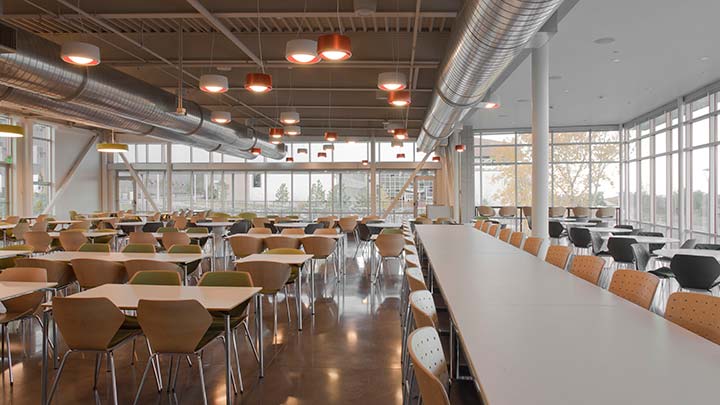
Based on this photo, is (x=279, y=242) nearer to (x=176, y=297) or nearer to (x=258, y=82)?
(x=258, y=82)

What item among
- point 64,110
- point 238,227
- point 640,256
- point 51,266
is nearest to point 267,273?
point 51,266

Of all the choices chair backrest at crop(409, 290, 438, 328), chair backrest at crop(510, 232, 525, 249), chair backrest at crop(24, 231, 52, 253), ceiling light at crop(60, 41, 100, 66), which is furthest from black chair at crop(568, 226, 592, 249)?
chair backrest at crop(24, 231, 52, 253)

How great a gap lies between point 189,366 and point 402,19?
19.1 ft

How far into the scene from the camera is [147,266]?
5004 millimetres

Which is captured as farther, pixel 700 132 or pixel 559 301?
pixel 700 132

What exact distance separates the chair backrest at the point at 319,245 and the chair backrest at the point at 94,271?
2.93 m

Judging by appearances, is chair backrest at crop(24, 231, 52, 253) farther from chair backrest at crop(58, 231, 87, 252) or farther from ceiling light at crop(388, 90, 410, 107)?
ceiling light at crop(388, 90, 410, 107)

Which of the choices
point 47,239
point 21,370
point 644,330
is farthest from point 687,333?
point 47,239

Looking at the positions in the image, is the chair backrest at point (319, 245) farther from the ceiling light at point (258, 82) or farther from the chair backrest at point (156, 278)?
the chair backrest at point (156, 278)

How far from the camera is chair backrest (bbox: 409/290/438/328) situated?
2.39 m

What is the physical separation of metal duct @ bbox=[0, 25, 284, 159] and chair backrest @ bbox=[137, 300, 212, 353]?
15.0 feet

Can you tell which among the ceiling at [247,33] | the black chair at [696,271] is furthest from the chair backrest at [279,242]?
the black chair at [696,271]

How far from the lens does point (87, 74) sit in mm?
7074

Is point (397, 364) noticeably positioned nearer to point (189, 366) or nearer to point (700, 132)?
point (189, 366)
